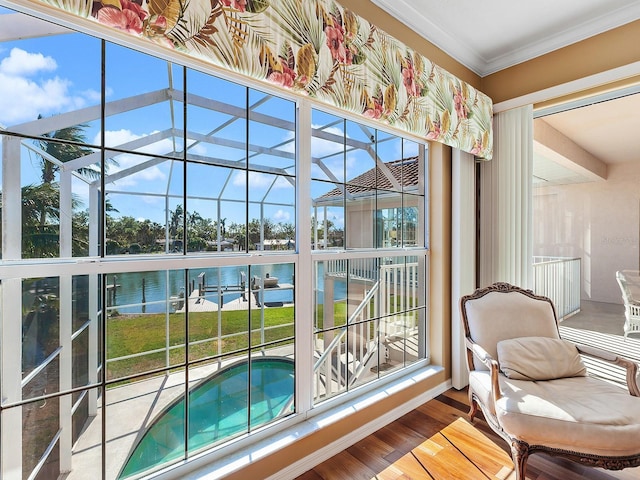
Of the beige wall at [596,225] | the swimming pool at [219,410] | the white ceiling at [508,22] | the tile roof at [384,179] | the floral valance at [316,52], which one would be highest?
the white ceiling at [508,22]

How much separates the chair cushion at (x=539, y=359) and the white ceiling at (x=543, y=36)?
1.34 m

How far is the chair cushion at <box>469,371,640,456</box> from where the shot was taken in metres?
1.37

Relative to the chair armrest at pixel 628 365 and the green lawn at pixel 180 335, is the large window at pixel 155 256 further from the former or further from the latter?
the chair armrest at pixel 628 365

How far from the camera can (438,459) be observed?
5.87 feet

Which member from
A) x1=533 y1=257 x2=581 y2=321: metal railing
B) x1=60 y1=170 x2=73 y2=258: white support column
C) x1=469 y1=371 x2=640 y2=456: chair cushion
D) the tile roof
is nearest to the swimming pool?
x1=60 y1=170 x2=73 y2=258: white support column

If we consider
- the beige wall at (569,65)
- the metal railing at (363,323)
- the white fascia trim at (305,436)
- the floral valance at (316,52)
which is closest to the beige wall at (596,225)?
the beige wall at (569,65)

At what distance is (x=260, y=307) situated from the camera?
5.58ft

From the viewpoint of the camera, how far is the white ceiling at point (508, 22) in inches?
78.5

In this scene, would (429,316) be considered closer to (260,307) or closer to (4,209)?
(260,307)

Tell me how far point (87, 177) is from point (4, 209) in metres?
0.26

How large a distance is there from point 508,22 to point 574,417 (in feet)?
7.86

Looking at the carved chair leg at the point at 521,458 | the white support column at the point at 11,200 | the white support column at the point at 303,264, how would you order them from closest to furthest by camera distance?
the white support column at the point at 11,200, the carved chair leg at the point at 521,458, the white support column at the point at 303,264

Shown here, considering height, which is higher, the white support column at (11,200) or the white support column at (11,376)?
the white support column at (11,200)

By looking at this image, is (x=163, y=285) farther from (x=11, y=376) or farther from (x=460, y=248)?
(x=460, y=248)
